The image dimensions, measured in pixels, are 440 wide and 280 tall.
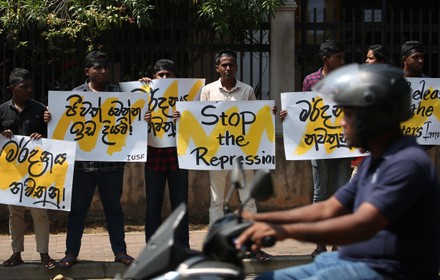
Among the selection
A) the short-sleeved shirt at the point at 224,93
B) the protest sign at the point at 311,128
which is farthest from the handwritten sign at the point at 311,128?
the short-sleeved shirt at the point at 224,93

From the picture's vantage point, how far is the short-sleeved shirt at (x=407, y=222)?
366cm

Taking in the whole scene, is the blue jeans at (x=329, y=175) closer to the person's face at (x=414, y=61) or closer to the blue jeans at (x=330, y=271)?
the person's face at (x=414, y=61)

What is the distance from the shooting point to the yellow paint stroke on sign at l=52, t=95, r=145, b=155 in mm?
8203

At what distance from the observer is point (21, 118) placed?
8023 millimetres

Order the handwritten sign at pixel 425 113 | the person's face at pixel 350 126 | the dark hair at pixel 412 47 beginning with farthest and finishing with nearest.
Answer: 1. the handwritten sign at pixel 425 113
2. the dark hair at pixel 412 47
3. the person's face at pixel 350 126

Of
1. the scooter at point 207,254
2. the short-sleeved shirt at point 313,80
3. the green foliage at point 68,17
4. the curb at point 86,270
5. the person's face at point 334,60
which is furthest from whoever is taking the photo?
the green foliage at point 68,17

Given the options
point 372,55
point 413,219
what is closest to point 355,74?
point 413,219

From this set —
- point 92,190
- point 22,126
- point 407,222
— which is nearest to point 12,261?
point 92,190

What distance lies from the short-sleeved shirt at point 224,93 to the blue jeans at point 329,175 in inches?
39.2

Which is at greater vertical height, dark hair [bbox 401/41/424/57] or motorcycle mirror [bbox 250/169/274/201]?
dark hair [bbox 401/41/424/57]

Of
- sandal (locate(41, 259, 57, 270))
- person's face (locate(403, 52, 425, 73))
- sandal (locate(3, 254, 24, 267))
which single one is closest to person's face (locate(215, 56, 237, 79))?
person's face (locate(403, 52, 425, 73))

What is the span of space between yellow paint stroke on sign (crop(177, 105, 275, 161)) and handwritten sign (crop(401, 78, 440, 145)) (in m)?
1.51

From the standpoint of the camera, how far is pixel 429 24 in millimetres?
10969

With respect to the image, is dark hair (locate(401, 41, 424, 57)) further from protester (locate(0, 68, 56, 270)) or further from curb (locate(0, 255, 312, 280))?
protester (locate(0, 68, 56, 270))
